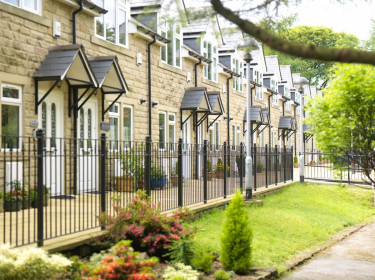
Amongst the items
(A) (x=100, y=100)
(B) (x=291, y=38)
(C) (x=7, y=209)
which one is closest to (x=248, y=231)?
(B) (x=291, y=38)

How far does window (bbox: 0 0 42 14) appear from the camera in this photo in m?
11.5

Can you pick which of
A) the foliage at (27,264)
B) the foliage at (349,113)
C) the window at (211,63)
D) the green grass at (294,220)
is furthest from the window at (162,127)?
the foliage at (27,264)

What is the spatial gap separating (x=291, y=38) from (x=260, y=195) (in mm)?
11842

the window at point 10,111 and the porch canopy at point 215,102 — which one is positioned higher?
the porch canopy at point 215,102

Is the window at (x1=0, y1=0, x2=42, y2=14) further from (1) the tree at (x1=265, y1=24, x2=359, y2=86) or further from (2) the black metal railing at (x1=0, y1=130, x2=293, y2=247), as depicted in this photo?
(1) the tree at (x1=265, y1=24, x2=359, y2=86)

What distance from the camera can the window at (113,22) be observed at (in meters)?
15.1

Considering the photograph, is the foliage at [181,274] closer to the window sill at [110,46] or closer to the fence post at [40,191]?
the fence post at [40,191]

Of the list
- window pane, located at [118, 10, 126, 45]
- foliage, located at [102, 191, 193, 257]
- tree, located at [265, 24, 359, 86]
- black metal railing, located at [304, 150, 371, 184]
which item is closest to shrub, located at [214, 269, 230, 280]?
foliage, located at [102, 191, 193, 257]

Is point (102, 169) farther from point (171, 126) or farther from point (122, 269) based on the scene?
point (171, 126)

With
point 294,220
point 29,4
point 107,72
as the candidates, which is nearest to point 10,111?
point 29,4

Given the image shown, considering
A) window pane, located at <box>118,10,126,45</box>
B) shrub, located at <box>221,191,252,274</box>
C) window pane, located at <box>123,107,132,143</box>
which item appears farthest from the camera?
window pane, located at <box>123,107,132,143</box>

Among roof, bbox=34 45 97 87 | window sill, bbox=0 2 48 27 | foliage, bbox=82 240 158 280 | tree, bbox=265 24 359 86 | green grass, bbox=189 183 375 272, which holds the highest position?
tree, bbox=265 24 359 86

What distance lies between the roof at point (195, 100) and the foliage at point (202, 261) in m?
13.3

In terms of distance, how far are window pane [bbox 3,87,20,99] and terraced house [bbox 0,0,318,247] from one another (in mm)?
23
